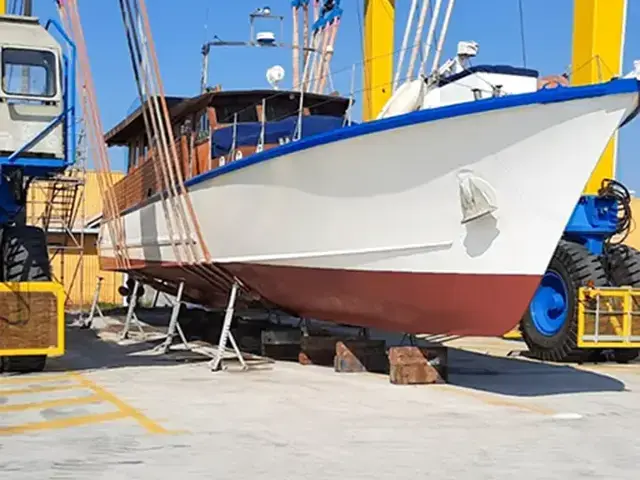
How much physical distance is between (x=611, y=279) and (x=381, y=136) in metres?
4.72

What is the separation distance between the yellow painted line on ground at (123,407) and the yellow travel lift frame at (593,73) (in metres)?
3.69

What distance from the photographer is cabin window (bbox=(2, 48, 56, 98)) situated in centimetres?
811

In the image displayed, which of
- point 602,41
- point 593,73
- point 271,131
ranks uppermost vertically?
point 602,41

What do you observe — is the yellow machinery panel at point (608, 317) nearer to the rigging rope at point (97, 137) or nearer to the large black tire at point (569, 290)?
the large black tire at point (569, 290)

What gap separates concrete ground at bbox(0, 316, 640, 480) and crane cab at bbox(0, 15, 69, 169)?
6.48 feet

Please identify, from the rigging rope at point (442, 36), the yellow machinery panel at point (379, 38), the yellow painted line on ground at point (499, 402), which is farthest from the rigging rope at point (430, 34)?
the yellow machinery panel at point (379, 38)

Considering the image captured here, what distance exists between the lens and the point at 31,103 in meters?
8.15

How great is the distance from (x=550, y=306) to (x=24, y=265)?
5489 mm

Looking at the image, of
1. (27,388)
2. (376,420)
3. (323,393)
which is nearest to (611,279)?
(323,393)

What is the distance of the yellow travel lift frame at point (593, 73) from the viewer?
9.30m

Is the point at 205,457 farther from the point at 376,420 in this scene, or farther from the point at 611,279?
the point at 611,279

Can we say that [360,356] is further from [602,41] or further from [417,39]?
[602,41]

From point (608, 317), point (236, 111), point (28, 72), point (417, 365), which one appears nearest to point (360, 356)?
point (417, 365)

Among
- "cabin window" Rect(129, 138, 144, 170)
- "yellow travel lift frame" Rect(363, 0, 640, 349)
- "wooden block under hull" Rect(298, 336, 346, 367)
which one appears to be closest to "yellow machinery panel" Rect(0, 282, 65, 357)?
"wooden block under hull" Rect(298, 336, 346, 367)
